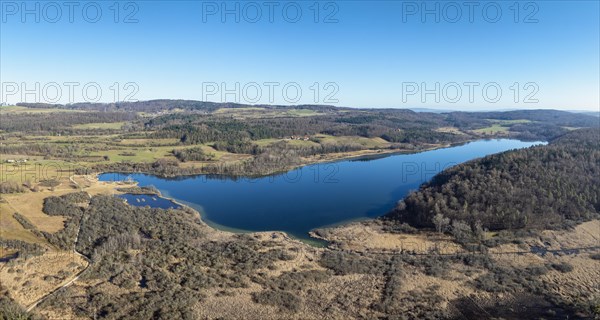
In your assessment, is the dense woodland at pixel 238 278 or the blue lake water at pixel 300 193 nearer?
the dense woodland at pixel 238 278

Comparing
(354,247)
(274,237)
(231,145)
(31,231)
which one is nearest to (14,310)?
(31,231)

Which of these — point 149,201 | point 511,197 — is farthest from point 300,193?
point 511,197

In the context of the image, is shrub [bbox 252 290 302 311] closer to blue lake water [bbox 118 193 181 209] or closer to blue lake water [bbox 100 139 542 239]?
blue lake water [bbox 100 139 542 239]

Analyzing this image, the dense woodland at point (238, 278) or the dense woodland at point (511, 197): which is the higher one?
the dense woodland at point (511, 197)

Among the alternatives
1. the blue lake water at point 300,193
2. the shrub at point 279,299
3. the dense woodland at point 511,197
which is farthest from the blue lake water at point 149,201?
the dense woodland at point 511,197

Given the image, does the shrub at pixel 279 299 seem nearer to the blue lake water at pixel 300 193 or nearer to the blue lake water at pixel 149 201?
the blue lake water at pixel 300 193

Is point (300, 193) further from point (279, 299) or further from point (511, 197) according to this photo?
point (279, 299)
